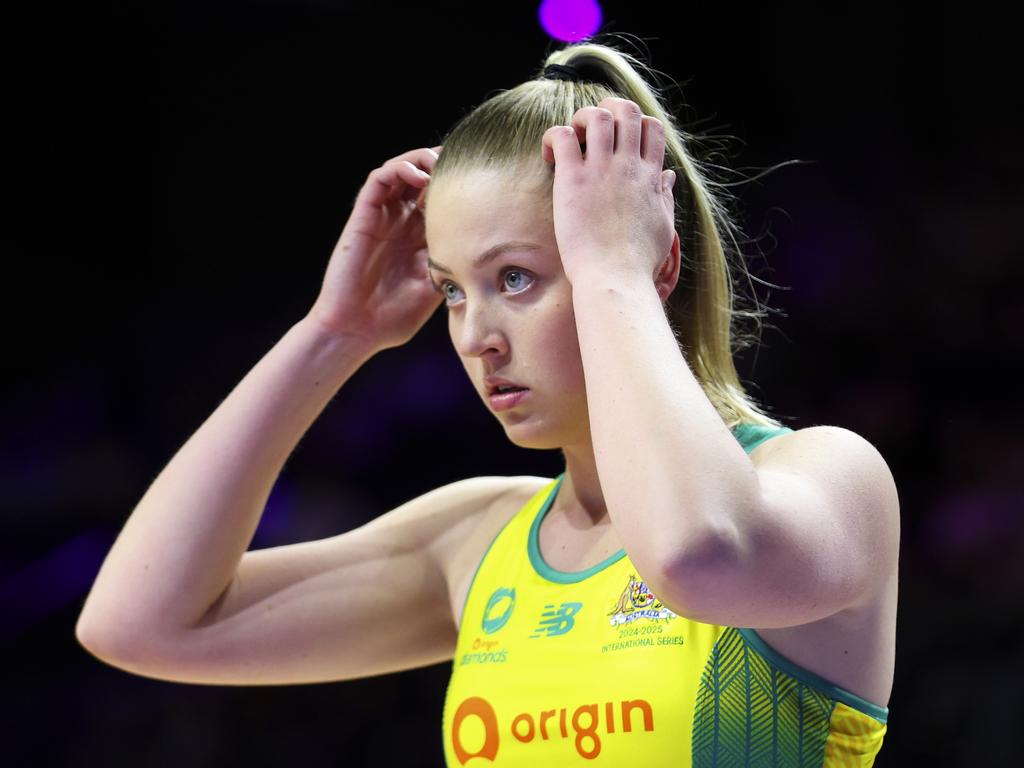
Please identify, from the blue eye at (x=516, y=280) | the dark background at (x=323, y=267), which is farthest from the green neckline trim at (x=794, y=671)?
the dark background at (x=323, y=267)

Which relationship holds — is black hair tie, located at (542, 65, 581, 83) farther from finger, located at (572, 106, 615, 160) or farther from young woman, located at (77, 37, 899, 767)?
finger, located at (572, 106, 615, 160)

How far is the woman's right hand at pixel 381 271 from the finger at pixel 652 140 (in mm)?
445

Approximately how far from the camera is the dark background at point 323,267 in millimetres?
3340

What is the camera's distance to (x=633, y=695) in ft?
4.07

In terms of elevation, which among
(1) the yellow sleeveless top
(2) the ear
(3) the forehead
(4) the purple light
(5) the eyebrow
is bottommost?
(1) the yellow sleeveless top

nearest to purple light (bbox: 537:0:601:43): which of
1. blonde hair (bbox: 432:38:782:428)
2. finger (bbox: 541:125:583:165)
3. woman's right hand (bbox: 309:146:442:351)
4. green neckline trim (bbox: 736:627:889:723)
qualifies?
woman's right hand (bbox: 309:146:442:351)

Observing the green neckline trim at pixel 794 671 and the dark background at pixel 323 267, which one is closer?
the green neckline trim at pixel 794 671

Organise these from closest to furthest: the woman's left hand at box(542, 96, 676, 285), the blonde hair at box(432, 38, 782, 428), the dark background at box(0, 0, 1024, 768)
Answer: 1. the woman's left hand at box(542, 96, 676, 285)
2. the blonde hair at box(432, 38, 782, 428)
3. the dark background at box(0, 0, 1024, 768)

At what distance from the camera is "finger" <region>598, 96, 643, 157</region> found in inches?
48.3

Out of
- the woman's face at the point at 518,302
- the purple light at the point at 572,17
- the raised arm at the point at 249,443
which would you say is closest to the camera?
the woman's face at the point at 518,302

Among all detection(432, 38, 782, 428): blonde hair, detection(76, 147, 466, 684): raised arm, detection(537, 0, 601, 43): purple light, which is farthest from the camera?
detection(537, 0, 601, 43): purple light

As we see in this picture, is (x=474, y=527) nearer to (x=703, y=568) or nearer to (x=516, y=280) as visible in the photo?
(x=516, y=280)

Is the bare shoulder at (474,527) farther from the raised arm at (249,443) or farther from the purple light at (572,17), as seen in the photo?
the purple light at (572,17)

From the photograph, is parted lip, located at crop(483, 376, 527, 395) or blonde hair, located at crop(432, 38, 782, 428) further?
blonde hair, located at crop(432, 38, 782, 428)
